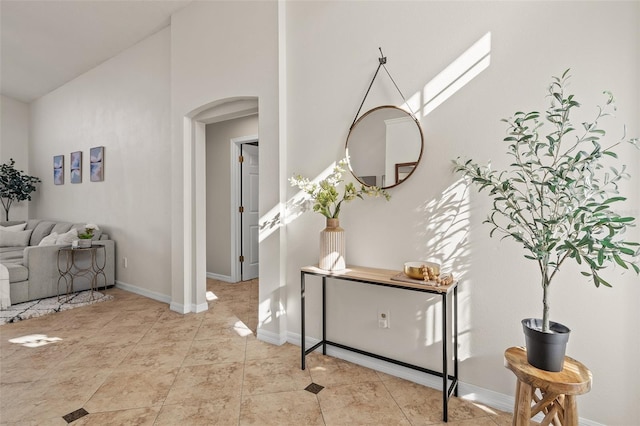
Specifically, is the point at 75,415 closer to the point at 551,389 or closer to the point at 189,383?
the point at 189,383

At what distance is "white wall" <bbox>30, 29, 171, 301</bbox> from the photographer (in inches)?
157

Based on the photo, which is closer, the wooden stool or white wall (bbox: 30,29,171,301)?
the wooden stool

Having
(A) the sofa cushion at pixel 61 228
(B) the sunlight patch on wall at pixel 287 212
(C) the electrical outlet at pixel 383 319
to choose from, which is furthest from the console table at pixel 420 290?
(A) the sofa cushion at pixel 61 228

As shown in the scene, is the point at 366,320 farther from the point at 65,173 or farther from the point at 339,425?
the point at 65,173

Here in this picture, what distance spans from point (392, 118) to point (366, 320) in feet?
4.85

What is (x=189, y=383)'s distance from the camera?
216 centimetres

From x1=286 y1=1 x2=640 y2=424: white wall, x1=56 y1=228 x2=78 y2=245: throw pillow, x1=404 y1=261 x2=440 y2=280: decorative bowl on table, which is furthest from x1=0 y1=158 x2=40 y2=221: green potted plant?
x1=404 y1=261 x2=440 y2=280: decorative bowl on table

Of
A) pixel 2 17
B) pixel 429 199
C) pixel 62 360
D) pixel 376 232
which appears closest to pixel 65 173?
pixel 2 17

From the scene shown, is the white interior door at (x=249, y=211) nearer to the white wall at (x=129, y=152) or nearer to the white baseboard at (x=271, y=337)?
the white wall at (x=129, y=152)

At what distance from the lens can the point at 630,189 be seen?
157cm

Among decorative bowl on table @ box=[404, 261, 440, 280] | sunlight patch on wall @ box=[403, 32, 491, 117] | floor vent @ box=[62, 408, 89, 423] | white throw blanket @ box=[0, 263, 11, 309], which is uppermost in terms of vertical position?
sunlight patch on wall @ box=[403, 32, 491, 117]

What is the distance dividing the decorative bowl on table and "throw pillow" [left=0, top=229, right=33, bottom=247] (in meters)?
6.23

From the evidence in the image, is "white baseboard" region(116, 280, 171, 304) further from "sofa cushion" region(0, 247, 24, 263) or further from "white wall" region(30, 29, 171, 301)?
"sofa cushion" region(0, 247, 24, 263)

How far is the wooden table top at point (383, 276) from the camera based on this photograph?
1820 millimetres
